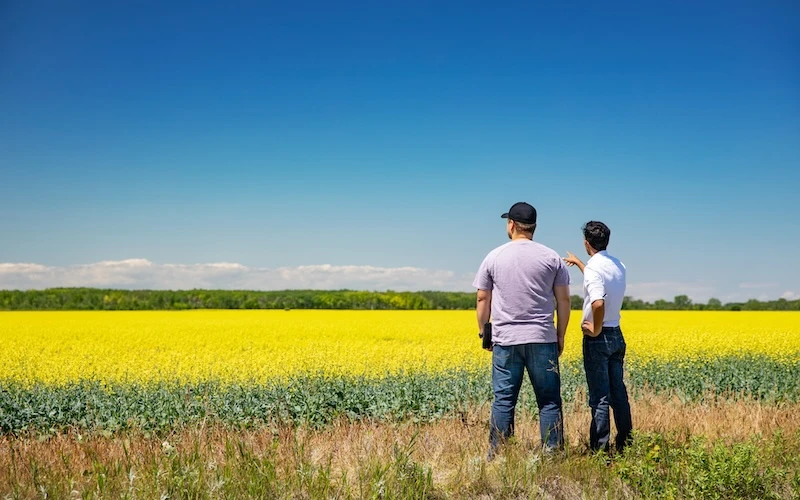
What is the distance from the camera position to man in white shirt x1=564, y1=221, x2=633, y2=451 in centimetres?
555

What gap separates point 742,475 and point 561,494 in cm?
150

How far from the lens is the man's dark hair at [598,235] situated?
18.9 ft

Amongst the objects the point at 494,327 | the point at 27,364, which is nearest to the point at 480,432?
the point at 494,327

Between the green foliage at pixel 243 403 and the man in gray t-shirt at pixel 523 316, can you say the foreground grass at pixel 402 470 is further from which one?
the green foliage at pixel 243 403

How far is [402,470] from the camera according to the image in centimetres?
483

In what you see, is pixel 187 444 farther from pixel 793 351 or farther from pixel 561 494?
pixel 793 351

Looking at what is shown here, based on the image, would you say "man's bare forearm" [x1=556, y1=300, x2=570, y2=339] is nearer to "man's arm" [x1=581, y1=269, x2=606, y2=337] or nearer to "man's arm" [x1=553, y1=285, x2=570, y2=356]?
"man's arm" [x1=553, y1=285, x2=570, y2=356]

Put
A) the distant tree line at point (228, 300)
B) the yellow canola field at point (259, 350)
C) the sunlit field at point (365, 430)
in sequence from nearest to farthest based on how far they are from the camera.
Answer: the sunlit field at point (365, 430)
the yellow canola field at point (259, 350)
the distant tree line at point (228, 300)

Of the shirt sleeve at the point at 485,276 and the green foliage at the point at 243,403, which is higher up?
the shirt sleeve at the point at 485,276

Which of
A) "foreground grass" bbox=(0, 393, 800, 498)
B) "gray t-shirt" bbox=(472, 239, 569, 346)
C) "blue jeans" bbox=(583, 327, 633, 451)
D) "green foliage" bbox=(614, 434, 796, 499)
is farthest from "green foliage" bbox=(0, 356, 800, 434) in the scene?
"gray t-shirt" bbox=(472, 239, 569, 346)

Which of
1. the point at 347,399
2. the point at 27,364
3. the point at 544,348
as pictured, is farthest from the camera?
the point at 27,364

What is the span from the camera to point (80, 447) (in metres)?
6.16

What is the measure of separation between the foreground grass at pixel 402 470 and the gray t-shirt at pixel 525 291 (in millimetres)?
999

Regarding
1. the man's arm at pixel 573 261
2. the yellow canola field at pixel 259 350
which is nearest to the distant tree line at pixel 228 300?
the yellow canola field at pixel 259 350
